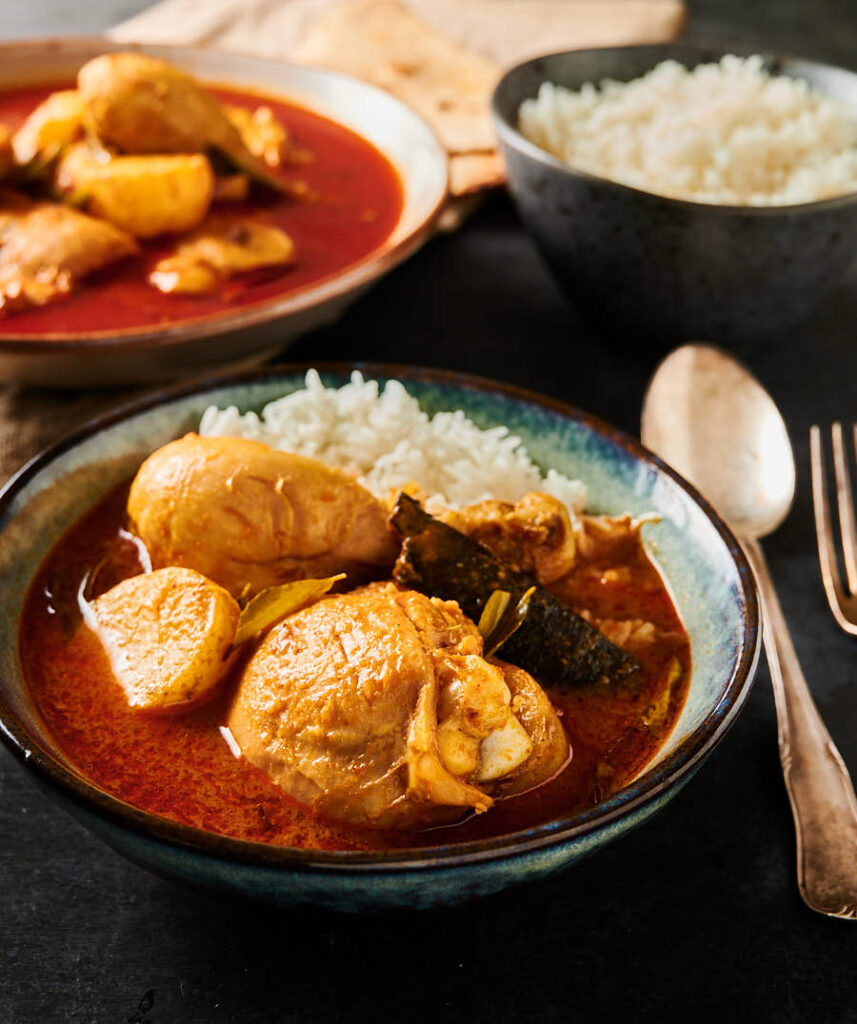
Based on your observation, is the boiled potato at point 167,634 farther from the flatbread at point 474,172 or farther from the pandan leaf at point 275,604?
the flatbread at point 474,172

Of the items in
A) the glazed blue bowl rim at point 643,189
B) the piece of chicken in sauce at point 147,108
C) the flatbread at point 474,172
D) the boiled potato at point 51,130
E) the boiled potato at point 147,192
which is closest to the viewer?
the glazed blue bowl rim at point 643,189

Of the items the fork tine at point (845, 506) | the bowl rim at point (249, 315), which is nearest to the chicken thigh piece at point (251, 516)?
the bowl rim at point (249, 315)

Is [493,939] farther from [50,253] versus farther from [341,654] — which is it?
[50,253]

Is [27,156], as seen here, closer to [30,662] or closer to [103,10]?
[30,662]

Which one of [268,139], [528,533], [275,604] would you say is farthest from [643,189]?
[275,604]

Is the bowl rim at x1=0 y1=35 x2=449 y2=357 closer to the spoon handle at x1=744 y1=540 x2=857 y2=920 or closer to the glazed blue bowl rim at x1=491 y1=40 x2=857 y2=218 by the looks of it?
the glazed blue bowl rim at x1=491 y1=40 x2=857 y2=218

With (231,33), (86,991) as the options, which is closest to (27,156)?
(231,33)
